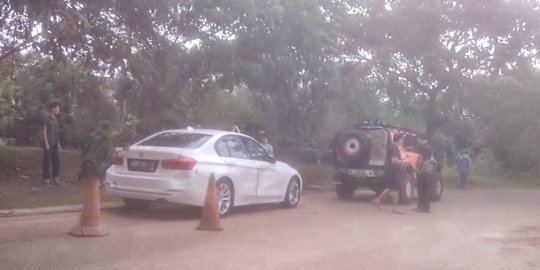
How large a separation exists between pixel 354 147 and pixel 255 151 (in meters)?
3.71

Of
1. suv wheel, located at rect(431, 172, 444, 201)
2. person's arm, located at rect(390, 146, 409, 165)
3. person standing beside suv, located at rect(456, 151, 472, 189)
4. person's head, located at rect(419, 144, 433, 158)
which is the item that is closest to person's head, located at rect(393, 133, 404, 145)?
person's arm, located at rect(390, 146, 409, 165)

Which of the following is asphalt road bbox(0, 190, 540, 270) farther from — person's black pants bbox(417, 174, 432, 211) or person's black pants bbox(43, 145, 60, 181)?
person's black pants bbox(43, 145, 60, 181)

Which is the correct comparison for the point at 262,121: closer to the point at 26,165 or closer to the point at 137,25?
the point at 26,165

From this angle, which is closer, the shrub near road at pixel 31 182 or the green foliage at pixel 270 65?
the green foliage at pixel 270 65

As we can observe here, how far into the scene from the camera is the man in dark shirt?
1303 centimetres

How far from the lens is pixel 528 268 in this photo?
27.3ft

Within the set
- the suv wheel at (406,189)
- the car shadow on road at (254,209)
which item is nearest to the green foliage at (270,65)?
the car shadow on road at (254,209)

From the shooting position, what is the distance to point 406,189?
608 inches

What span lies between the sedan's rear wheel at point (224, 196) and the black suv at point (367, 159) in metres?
4.85

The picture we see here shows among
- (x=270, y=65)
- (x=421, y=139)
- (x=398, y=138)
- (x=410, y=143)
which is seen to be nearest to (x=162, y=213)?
(x=270, y=65)

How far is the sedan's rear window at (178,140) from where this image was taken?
434 inches

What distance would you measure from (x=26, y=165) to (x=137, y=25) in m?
6.50

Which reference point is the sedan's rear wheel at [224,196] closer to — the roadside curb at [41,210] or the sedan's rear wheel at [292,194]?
the roadside curb at [41,210]

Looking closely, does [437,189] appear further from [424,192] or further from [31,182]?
[31,182]
